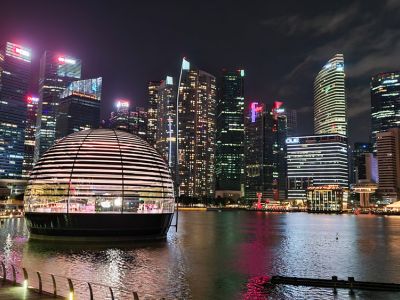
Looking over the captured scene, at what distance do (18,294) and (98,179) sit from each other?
150ft

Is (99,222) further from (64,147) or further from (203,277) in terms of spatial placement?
(203,277)

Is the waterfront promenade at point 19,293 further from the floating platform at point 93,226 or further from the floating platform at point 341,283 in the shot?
the floating platform at point 93,226

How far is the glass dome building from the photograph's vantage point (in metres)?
70.6

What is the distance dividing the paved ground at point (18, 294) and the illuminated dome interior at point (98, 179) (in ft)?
134

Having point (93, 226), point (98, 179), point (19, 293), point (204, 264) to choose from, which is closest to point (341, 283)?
point (204, 264)

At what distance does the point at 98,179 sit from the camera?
240 feet

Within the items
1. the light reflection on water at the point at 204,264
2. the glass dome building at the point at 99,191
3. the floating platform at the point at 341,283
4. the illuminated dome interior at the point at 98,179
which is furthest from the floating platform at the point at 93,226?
the floating platform at the point at 341,283

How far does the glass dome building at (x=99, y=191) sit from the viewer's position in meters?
70.6

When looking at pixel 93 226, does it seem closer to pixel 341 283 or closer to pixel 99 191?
pixel 99 191

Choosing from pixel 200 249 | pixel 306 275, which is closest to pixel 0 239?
pixel 200 249

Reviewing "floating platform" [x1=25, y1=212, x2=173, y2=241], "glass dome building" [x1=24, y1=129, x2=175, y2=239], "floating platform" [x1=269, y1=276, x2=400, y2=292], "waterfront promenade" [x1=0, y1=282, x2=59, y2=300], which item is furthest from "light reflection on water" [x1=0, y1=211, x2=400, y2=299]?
"waterfront promenade" [x1=0, y1=282, x2=59, y2=300]

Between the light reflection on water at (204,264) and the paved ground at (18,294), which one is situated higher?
the paved ground at (18,294)

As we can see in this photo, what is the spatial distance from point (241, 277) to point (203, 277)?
12.2ft

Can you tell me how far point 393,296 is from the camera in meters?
36.9
